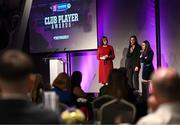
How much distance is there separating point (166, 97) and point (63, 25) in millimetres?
8924

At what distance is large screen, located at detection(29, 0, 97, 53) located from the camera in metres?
10.3

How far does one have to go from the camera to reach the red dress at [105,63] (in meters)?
9.12

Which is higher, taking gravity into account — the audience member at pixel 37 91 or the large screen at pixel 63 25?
the large screen at pixel 63 25

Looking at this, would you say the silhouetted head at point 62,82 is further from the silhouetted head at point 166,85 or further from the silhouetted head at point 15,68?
the silhouetted head at point 15,68

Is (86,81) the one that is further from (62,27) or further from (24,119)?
(24,119)

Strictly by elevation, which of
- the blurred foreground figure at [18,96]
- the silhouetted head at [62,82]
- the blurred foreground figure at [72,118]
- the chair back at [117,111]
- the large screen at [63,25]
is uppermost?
the large screen at [63,25]

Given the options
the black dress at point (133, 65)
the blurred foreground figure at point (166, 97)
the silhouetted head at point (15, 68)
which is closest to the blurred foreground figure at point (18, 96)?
the silhouetted head at point (15, 68)

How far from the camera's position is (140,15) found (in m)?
9.75

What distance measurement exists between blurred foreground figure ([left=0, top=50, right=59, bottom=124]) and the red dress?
24.4 feet

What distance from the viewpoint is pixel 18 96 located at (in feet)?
5.51

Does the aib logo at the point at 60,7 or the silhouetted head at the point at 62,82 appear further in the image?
the aib logo at the point at 60,7

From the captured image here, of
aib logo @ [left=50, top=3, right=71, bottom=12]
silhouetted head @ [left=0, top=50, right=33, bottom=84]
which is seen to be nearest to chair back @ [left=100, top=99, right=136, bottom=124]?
silhouetted head @ [left=0, top=50, right=33, bottom=84]

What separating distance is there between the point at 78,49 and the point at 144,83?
251 cm

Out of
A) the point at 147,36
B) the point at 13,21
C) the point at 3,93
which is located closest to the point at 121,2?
the point at 147,36
